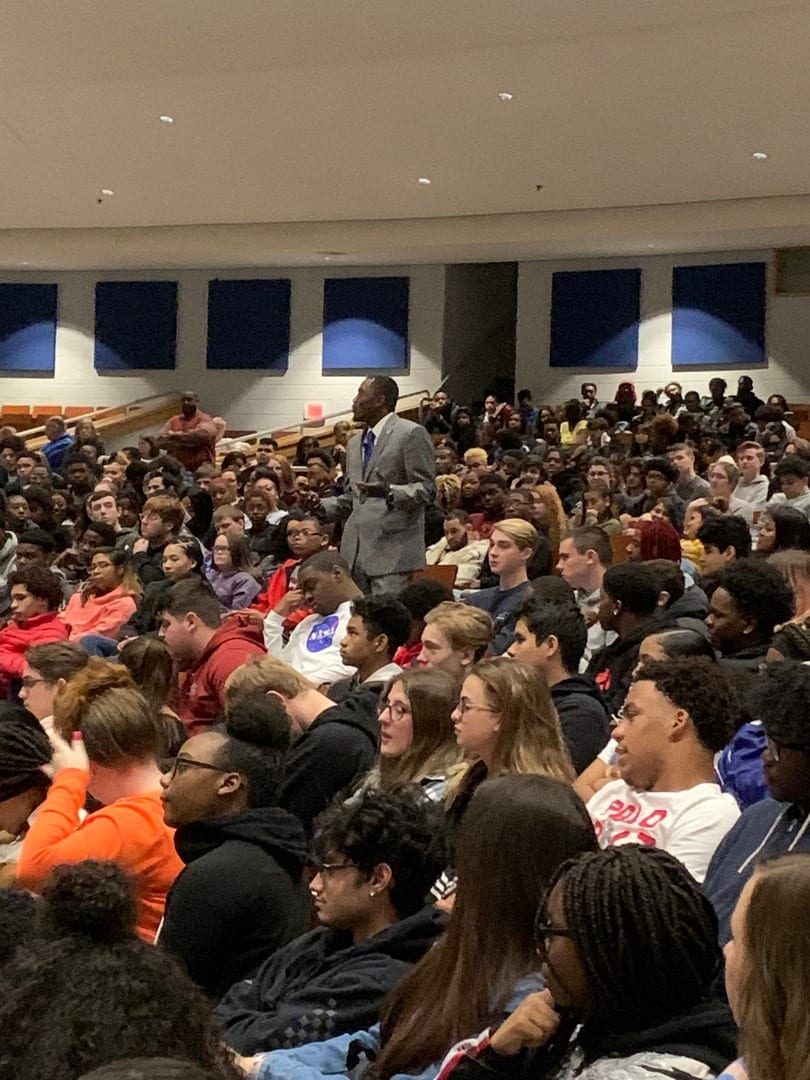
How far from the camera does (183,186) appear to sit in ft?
45.6

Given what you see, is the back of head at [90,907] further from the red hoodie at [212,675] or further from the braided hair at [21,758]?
the red hoodie at [212,675]

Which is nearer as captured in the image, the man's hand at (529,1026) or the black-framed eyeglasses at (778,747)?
the man's hand at (529,1026)

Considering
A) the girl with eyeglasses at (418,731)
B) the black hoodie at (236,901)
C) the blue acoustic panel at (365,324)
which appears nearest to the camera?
the black hoodie at (236,901)

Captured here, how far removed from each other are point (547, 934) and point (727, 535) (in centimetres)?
388

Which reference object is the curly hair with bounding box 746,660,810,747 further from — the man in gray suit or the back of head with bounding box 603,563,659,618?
the man in gray suit

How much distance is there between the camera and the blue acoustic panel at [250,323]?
17156mm

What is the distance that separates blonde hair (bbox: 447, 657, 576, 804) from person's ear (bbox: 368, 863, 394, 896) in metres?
0.76

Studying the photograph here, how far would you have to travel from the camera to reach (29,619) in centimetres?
589

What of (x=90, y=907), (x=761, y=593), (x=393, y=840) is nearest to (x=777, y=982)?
(x=90, y=907)

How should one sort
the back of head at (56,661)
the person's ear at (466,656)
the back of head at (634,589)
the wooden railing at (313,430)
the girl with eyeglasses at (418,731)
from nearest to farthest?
the girl with eyeglasses at (418,731) < the person's ear at (466,656) < the back of head at (56,661) < the back of head at (634,589) < the wooden railing at (313,430)

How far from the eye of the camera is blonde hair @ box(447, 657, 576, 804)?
3324 mm

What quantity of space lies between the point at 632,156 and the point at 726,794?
982 centimetres

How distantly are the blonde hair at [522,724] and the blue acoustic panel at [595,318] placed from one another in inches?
509

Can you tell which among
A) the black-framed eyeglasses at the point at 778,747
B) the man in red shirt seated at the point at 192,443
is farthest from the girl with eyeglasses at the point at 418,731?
the man in red shirt seated at the point at 192,443
